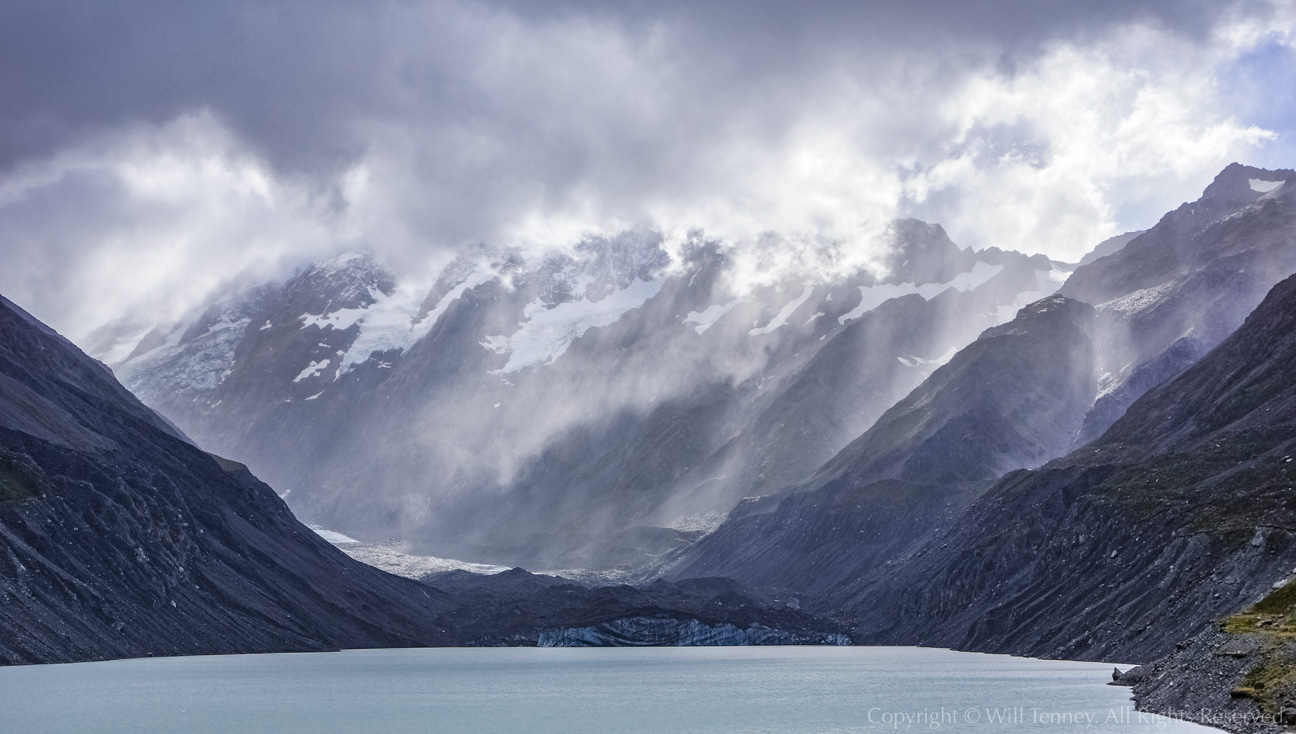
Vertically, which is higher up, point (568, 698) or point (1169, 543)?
point (1169, 543)

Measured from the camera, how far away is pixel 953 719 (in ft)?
272

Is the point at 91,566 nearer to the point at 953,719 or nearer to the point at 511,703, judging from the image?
the point at 511,703

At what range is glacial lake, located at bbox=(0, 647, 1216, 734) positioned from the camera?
82.9 m

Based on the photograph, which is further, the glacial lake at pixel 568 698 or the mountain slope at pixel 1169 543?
the mountain slope at pixel 1169 543

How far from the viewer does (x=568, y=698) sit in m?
111

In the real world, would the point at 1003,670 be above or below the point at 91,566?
below

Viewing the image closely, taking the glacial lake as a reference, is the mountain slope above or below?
above

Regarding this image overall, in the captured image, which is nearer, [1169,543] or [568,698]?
[568,698]

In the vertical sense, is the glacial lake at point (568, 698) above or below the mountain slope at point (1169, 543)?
below

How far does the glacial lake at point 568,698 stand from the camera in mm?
82875

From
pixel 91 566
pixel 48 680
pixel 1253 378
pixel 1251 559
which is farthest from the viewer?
pixel 1253 378

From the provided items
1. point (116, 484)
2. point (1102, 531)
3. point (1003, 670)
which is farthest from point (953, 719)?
point (116, 484)

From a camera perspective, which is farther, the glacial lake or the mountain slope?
the mountain slope

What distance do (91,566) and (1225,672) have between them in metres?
142
